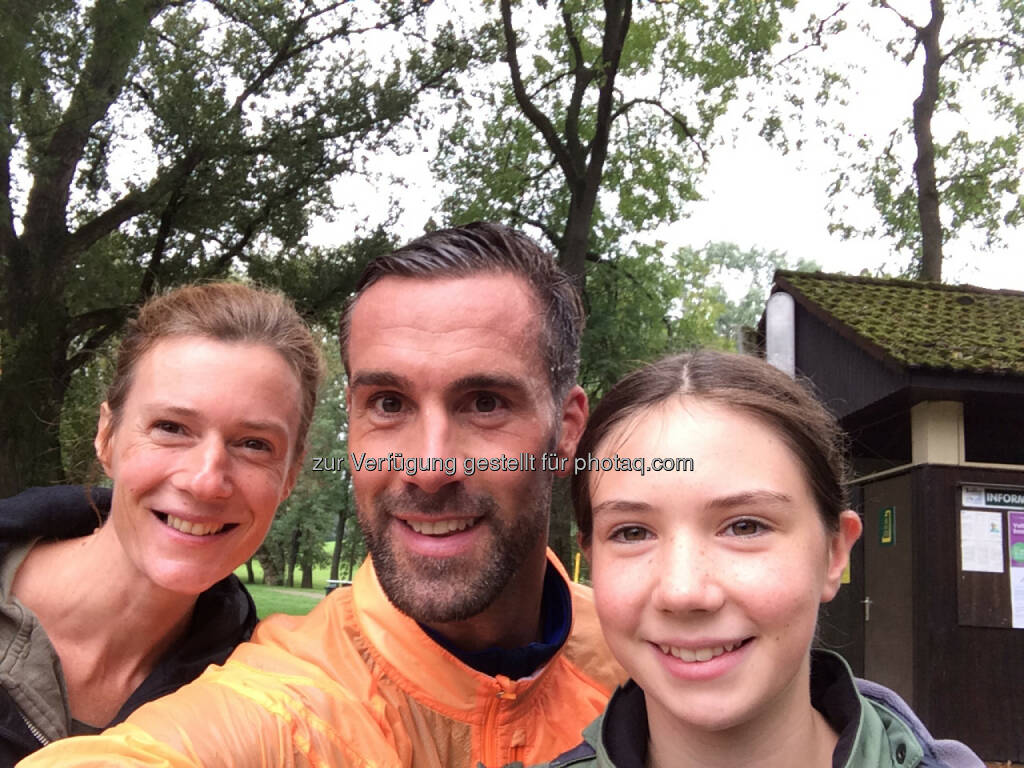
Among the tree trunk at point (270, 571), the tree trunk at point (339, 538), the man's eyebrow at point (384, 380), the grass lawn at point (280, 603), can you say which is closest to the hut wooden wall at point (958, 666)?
the man's eyebrow at point (384, 380)

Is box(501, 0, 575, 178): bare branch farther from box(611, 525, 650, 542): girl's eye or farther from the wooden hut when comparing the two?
box(611, 525, 650, 542): girl's eye

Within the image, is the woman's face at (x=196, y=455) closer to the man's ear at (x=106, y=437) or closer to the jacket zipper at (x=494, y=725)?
the man's ear at (x=106, y=437)

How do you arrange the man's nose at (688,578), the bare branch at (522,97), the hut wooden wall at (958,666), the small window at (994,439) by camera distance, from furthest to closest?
the bare branch at (522,97) < the small window at (994,439) < the hut wooden wall at (958,666) < the man's nose at (688,578)

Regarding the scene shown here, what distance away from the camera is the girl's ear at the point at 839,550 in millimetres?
1908

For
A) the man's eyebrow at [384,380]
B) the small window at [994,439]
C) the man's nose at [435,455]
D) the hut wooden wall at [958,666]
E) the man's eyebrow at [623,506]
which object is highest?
the small window at [994,439]

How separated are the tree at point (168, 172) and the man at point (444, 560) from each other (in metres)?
8.37

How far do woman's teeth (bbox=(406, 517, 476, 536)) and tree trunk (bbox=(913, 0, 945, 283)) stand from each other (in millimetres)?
15256

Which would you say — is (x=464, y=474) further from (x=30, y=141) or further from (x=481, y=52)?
(x=481, y=52)

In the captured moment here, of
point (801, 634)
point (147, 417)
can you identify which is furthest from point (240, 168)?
point (801, 634)

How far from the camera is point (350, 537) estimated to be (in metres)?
41.9

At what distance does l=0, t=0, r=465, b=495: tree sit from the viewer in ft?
34.7

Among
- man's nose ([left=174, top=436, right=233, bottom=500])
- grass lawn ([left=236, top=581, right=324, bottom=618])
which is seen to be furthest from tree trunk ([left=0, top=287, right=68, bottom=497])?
man's nose ([left=174, top=436, right=233, bottom=500])

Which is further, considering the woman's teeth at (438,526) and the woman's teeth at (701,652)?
the woman's teeth at (438,526)

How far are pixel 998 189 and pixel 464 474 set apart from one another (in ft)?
66.2
